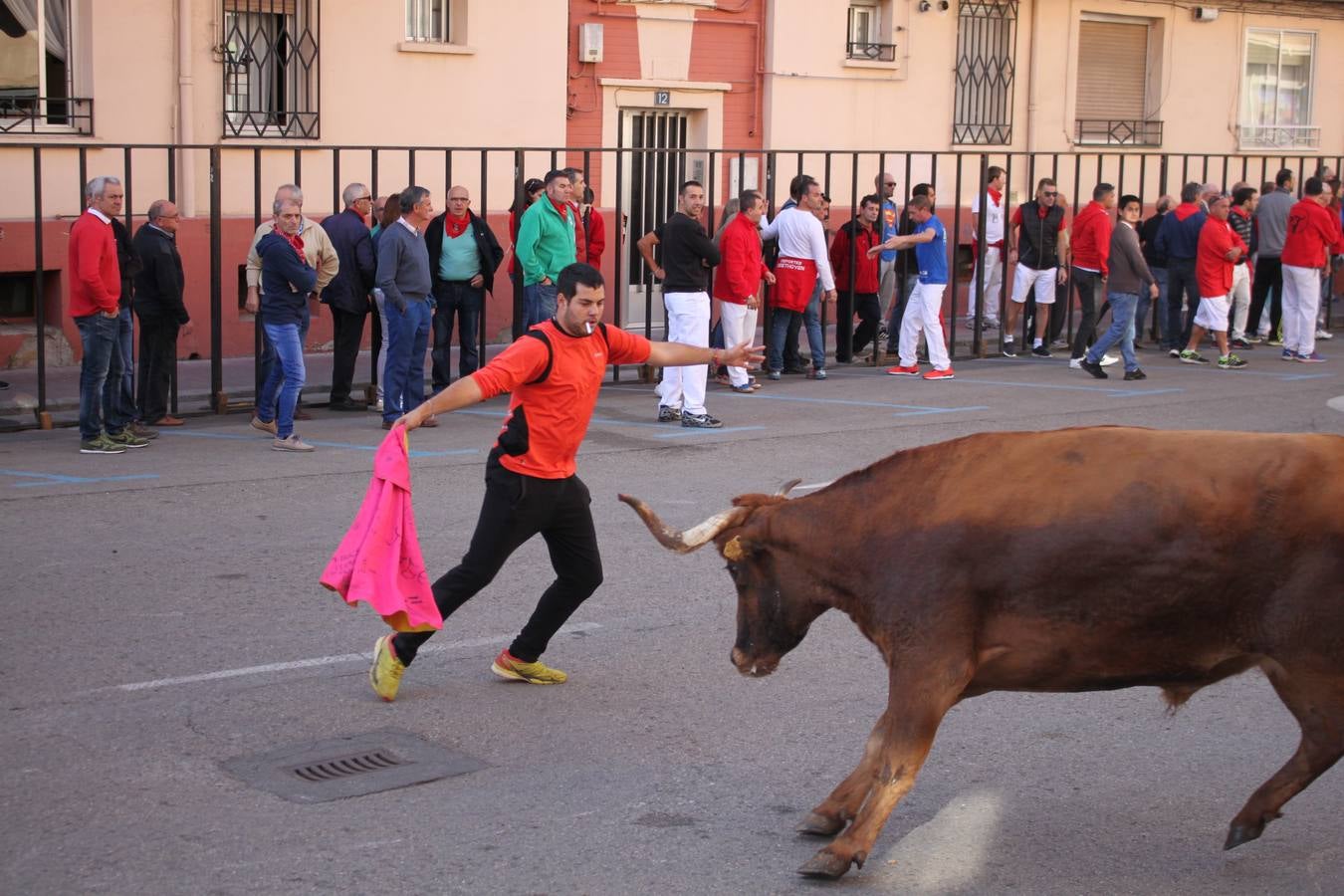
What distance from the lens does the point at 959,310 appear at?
2403 centimetres

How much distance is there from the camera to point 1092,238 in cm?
1898

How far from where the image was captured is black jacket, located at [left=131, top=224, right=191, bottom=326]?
13.2 metres

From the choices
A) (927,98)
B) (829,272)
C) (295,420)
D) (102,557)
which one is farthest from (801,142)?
(102,557)

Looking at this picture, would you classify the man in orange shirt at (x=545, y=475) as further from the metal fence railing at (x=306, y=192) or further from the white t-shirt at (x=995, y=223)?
the white t-shirt at (x=995, y=223)

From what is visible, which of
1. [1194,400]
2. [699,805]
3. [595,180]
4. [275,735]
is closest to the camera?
[699,805]

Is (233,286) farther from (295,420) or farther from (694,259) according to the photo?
(694,259)

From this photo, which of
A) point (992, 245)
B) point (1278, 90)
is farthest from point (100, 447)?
point (1278, 90)

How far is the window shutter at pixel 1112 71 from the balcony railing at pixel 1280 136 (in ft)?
7.36

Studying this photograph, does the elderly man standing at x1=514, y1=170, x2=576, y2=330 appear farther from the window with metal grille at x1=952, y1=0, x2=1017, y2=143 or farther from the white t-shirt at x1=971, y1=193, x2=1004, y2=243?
the window with metal grille at x1=952, y1=0, x2=1017, y2=143

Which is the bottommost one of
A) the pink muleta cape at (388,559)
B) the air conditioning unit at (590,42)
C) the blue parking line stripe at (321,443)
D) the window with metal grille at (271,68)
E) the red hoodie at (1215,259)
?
the blue parking line stripe at (321,443)

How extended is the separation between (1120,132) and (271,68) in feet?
44.4

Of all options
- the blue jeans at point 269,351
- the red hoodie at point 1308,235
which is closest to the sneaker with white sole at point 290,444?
the blue jeans at point 269,351

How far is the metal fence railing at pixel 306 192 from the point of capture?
14539 mm

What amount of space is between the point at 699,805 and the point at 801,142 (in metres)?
17.0
